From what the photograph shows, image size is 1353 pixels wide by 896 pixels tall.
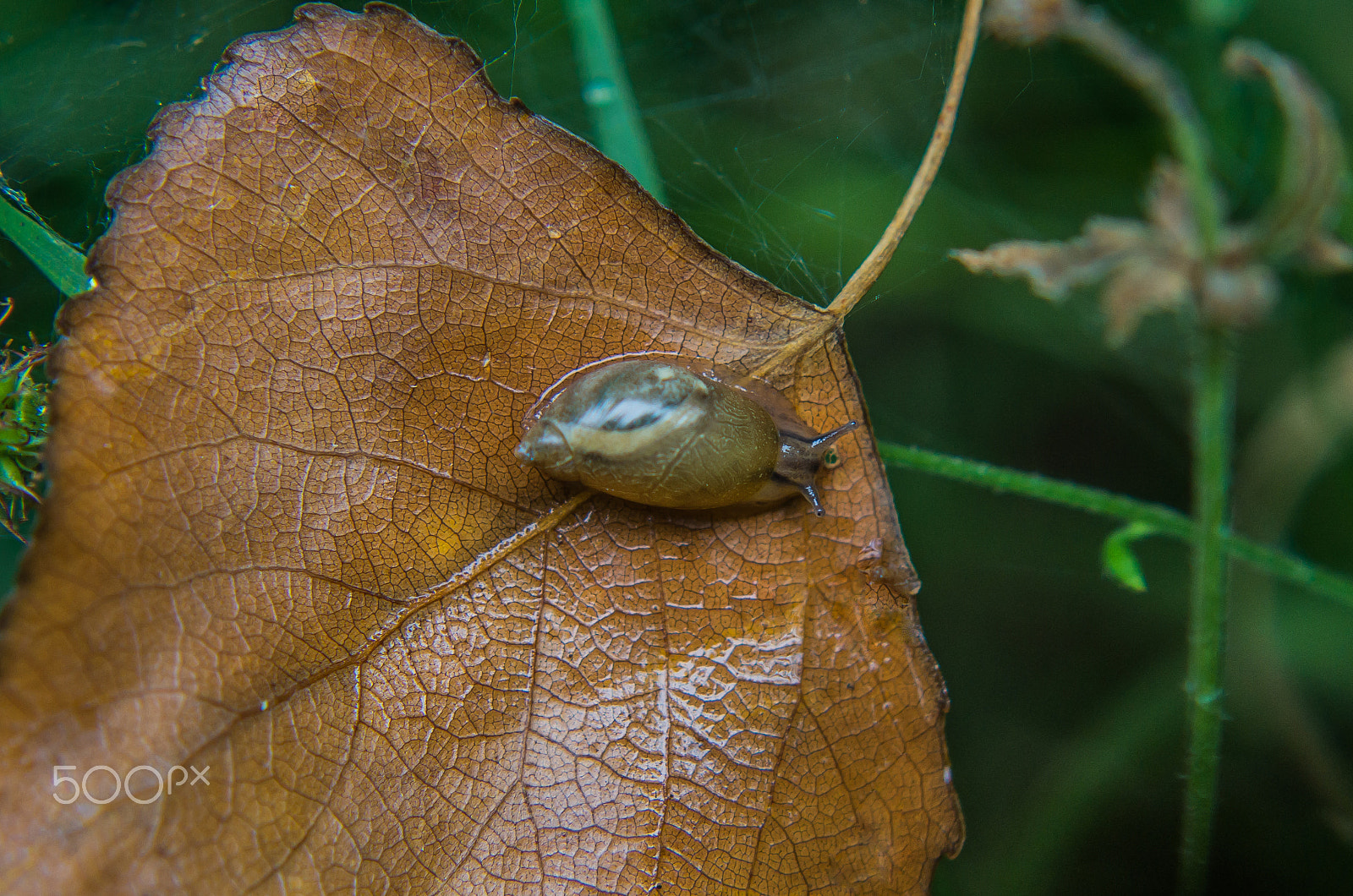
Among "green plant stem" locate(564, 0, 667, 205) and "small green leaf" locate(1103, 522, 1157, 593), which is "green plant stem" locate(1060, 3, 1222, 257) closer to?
"small green leaf" locate(1103, 522, 1157, 593)

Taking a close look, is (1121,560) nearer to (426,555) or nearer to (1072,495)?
(1072,495)

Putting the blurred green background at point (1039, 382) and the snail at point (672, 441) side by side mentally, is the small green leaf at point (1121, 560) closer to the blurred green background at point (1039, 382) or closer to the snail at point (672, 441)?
the snail at point (672, 441)

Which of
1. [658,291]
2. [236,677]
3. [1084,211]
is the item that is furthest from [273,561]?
[1084,211]

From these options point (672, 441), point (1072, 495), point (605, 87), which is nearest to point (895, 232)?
point (672, 441)

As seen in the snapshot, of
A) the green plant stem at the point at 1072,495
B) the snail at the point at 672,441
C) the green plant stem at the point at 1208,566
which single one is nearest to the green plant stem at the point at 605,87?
the snail at the point at 672,441

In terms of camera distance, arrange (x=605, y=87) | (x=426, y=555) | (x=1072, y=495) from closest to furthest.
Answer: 1. (x=426, y=555)
2. (x=1072, y=495)
3. (x=605, y=87)

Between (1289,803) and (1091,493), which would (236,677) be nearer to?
(1091,493)

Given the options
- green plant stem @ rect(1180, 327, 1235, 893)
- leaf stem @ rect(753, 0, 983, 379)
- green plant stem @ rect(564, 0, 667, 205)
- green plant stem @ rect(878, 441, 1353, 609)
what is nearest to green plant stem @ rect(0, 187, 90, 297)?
green plant stem @ rect(564, 0, 667, 205)
